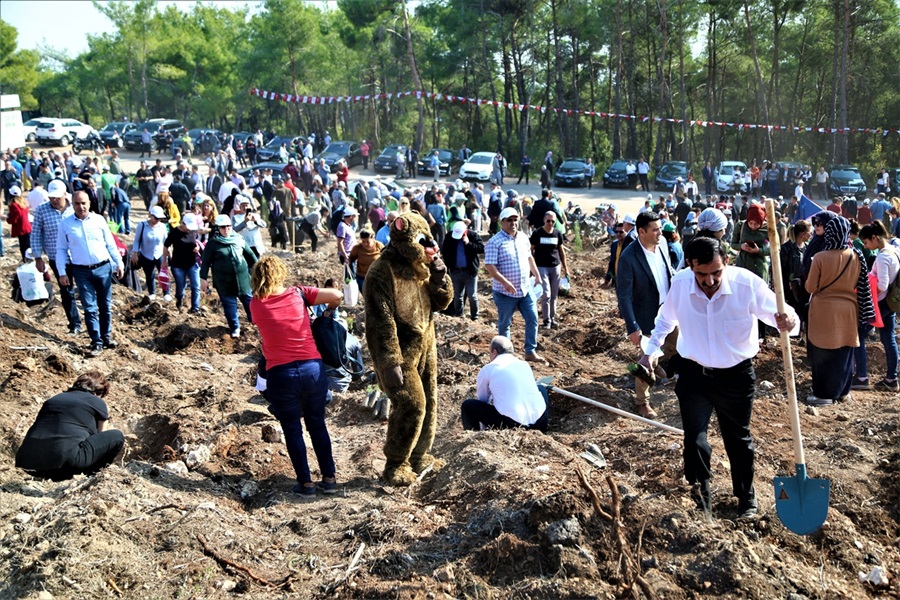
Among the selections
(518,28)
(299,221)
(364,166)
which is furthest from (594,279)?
(518,28)

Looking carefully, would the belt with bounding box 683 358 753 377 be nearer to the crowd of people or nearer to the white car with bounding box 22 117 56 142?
the crowd of people

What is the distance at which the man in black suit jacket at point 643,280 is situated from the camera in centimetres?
809

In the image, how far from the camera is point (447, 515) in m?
5.82

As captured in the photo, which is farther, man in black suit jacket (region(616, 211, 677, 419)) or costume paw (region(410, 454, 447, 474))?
man in black suit jacket (region(616, 211, 677, 419))

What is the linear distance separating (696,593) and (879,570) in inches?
43.3

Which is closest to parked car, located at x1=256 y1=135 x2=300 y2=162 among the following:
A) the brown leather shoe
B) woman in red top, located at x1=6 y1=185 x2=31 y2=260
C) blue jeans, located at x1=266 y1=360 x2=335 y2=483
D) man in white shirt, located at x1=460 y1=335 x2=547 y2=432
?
woman in red top, located at x1=6 y1=185 x2=31 y2=260

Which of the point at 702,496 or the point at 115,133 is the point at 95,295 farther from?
the point at 115,133

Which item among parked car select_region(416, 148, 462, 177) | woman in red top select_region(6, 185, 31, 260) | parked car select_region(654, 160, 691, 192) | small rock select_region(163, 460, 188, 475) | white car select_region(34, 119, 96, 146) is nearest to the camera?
small rock select_region(163, 460, 188, 475)

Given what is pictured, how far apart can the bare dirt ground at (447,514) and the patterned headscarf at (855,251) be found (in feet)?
2.89

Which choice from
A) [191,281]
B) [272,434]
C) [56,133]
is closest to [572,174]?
[56,133]

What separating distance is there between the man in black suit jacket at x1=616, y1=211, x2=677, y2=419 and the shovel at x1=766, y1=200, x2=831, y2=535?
117 inches

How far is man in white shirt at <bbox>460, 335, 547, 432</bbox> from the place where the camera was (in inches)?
285

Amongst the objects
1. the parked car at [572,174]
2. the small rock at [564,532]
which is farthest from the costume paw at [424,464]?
the parked car at [572,174]

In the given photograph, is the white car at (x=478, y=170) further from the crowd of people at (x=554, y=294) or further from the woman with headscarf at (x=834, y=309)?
the woman with headscarf at (x=834, y=309)
